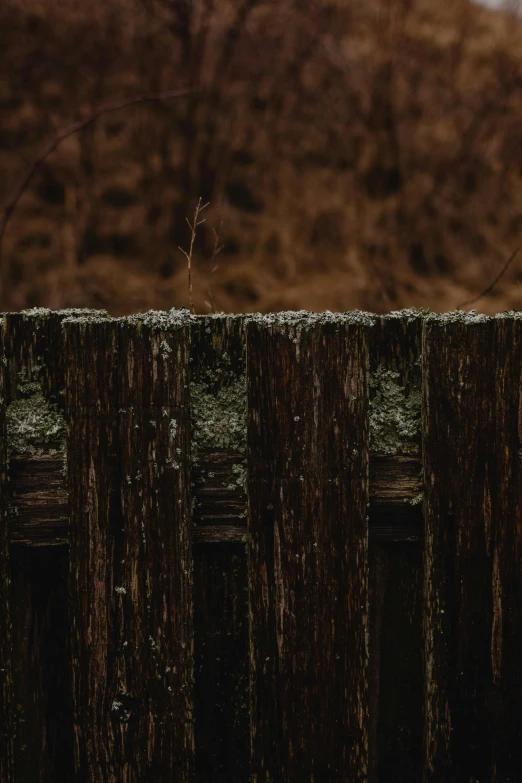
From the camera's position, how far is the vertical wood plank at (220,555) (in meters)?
1.03

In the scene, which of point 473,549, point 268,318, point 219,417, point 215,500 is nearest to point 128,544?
point 215,500

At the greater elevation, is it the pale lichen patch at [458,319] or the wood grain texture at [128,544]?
the pale lichen patch at [458,319]

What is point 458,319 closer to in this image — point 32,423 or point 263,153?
point 32,423

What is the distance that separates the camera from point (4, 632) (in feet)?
3.24

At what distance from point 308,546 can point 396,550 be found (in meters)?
0.20

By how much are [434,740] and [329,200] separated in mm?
3724

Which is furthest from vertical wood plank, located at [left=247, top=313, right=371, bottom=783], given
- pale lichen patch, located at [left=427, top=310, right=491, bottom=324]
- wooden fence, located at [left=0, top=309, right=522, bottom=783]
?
pale lichen patch, located at [left=427, top=310, right=491, bottom=324]

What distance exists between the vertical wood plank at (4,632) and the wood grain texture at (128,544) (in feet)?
0.37

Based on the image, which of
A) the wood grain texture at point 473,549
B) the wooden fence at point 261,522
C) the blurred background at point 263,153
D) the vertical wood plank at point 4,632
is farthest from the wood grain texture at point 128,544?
the blurred background at point 263,153

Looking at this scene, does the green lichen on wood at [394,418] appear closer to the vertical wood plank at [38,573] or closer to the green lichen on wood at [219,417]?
the green lichen on wood at [219,417]

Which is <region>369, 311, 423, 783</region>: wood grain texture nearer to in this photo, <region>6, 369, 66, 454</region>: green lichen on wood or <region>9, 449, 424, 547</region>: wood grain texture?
<region>9, 449, 424, 547</region>: wood grain texture

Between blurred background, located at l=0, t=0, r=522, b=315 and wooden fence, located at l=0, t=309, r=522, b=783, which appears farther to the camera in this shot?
blurred background, located at l=0, t=0, r=522, b=315

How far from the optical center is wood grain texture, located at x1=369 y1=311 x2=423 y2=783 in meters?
1.04

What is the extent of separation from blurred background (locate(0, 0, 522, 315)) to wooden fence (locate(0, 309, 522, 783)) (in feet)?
9.11
